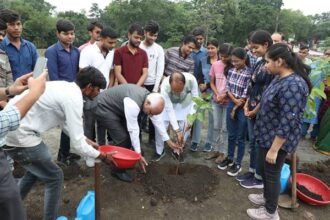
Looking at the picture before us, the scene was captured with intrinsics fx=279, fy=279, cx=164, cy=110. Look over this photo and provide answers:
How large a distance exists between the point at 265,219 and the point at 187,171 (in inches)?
51.2

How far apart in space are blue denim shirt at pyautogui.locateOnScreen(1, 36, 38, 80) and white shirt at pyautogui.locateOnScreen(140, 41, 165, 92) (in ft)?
5.50

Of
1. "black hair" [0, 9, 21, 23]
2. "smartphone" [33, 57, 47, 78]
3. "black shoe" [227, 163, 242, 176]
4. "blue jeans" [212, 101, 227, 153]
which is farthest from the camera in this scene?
"blue jeans" [212, 101, 227, 153]

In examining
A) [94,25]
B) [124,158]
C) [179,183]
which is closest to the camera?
[124,158]

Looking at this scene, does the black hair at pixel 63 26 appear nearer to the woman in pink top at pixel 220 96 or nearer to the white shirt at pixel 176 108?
the white shirt at pixel 176 108

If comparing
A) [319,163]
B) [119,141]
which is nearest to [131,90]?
[119,141]

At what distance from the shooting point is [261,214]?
2939 mm

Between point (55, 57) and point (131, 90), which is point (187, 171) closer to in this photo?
point (131, 90)

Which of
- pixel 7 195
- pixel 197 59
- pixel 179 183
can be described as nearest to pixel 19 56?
pixel 7 195

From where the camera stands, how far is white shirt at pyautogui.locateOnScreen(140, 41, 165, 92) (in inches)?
177

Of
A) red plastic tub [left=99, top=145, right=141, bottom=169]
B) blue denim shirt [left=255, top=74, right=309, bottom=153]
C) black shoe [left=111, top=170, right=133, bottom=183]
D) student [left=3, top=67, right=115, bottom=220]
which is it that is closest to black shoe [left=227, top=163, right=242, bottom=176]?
blue denim shirt [left=255, top=74, right=309, bottom=153]

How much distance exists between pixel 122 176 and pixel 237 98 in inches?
A: 70.2

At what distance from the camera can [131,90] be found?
3195 millimetres

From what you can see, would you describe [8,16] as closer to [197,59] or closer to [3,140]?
[3,140]

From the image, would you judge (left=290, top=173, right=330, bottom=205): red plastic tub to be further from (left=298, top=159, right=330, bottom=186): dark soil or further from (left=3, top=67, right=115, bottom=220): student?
(left=3, top=67, right=115, bottom=220): student
